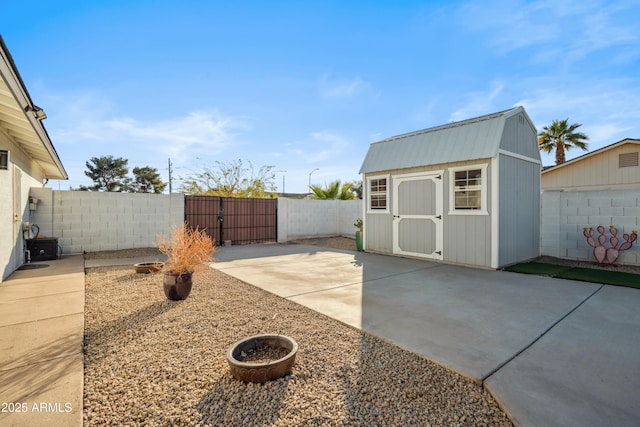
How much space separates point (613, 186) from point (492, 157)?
691 cm

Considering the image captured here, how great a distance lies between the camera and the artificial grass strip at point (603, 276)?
4742mm

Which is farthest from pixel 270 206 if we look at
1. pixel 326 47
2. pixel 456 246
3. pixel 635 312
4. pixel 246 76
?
pixel 635 312

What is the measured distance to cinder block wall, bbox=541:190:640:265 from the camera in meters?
5.98

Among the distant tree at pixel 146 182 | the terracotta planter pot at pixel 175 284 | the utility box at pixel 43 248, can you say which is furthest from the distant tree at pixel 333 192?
the distant tree at pixel 146 182

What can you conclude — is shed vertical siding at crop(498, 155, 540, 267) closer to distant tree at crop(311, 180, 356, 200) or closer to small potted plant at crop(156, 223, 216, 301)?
small potted plant at crop(156, 223, 216, 301)

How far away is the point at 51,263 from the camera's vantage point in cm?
652

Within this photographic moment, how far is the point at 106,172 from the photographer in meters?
27.3

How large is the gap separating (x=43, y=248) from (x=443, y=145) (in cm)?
945

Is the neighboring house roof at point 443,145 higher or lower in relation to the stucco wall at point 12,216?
higher

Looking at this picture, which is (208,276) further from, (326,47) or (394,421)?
(326,47)

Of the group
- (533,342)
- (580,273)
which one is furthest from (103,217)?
(580,273)

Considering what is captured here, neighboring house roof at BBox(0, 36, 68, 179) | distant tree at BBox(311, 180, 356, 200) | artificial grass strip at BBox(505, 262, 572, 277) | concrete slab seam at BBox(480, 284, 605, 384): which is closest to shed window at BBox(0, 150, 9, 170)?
neighboring house roof at BBox(0, 36, 68, 179)

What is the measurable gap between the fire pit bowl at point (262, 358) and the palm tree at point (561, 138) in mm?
18765

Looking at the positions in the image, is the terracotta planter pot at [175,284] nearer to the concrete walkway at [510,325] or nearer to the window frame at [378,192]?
the concrete walkway at [510,325]
